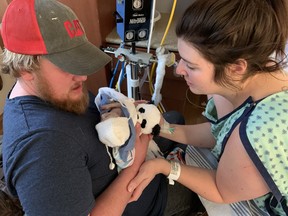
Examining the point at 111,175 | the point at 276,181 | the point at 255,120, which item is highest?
the point at 255,120

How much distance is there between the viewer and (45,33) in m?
0.66

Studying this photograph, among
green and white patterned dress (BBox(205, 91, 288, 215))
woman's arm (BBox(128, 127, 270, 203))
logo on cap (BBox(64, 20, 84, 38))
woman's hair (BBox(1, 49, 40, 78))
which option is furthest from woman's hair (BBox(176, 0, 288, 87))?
woman's hair (BBox(1, 49, 40, 78))

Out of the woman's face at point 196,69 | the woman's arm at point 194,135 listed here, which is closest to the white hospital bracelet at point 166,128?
the woman's arm at point 194,135

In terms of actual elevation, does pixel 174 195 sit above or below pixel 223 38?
below

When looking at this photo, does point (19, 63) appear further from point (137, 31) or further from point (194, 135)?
point (194, 135)

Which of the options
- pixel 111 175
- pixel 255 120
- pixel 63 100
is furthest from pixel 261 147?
pixel 63 100

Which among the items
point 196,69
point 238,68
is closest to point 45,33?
point 196,69

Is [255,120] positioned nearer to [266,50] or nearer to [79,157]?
[266,50]

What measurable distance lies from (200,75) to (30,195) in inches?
23.2

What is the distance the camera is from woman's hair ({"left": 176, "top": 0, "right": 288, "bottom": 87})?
27.1 inches

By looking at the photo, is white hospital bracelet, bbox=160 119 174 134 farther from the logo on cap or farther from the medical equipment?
the logo on cap

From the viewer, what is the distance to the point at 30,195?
23.3 inches

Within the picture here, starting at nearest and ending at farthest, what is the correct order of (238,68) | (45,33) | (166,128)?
1. (45,33)
2. (238,68)
3. (166,128)

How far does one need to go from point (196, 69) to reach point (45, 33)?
0.46m
